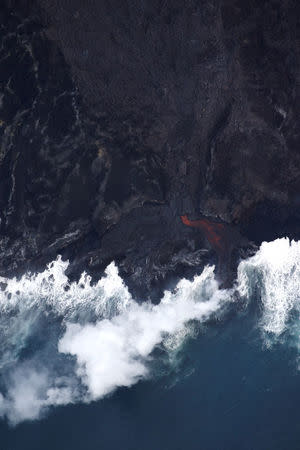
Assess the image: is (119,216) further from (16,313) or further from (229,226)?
(16,313)

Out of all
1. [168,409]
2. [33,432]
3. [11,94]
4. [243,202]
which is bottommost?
[168,409]

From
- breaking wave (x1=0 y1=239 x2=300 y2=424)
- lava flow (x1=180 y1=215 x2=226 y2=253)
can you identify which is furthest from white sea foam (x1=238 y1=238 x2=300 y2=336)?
lava flow (x1=180 y1=215 x2=226 y2=253)

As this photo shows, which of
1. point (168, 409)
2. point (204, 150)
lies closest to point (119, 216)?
point (204, 150)

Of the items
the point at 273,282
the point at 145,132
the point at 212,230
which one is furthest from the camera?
the point at 273,282

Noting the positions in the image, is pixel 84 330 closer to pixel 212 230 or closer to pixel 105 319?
pixel 105 319

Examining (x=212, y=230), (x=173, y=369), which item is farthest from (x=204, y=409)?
(x=212, y=230)

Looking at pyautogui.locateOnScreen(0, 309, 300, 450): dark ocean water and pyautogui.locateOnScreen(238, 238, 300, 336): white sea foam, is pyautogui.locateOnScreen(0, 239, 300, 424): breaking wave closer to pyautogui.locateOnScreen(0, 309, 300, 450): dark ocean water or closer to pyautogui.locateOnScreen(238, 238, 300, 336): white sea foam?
pyautogui.locateOnScreen(238, 238, 300, 336): white sea foam
